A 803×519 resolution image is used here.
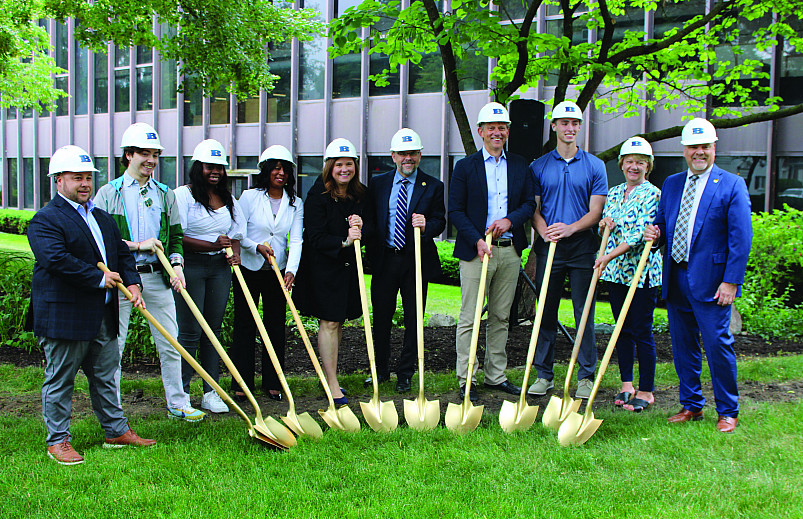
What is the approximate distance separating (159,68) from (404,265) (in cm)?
1983

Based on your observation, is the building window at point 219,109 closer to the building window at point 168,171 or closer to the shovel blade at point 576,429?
the building window at point 168,171

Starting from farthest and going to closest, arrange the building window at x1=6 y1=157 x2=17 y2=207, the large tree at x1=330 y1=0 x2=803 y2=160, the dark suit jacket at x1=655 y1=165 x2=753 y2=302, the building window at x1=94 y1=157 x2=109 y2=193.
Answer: the building window at x1=6 y1=157 x2=17 y2=207
the building window at x1=94 y1=157 x2=109 y2=193
the large tree at x1=330 y1=0 x2=803 y2=160
the dark suit jacket at x1=655 y1=165 x2=753 y2=302

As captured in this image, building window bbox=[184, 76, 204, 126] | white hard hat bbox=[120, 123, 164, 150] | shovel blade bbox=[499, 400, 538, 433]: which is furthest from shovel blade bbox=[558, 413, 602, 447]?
building window bbox=[184, 76, 204, 126]

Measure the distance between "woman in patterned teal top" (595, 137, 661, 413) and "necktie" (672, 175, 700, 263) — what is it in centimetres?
33

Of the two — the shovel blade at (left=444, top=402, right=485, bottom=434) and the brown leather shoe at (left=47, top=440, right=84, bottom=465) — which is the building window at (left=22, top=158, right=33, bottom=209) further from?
the shovel blade at (left=444, top=402, right=485, bottom=434)

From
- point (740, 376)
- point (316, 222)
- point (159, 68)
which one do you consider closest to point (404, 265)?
point (316, 222)

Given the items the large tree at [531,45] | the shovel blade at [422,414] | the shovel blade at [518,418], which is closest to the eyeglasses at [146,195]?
the shovel blade at [422,414]

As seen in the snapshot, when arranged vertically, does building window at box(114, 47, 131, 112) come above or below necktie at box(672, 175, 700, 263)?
above

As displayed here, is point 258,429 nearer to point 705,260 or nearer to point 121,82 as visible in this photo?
point 705,260

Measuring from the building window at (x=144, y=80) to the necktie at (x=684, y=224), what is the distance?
21.7 m

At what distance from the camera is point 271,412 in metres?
5.52

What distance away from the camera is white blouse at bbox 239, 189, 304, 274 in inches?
223

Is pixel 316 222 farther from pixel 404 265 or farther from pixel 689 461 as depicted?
pixel 689 461

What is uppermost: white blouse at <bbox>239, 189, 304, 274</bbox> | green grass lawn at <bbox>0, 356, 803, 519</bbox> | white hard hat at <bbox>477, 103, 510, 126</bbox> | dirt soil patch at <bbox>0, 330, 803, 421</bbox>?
white hard hat at <bbox>477, 103, 510, 126</bbox>
